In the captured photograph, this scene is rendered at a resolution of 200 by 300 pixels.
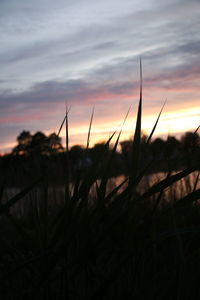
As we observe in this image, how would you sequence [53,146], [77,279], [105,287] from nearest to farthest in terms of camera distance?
[105,287], [77,279], [53,146]

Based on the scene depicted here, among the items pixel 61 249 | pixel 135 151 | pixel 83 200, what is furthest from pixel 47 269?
pixel 135 151

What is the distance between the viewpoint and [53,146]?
116cm

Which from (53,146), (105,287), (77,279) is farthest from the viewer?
(53,146)

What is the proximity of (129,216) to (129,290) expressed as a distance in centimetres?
16

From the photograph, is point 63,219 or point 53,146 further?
point 53,146

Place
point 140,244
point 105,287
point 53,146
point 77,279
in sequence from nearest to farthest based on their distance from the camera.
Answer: point 105,287 → point 140,244 → point 77,279 → point 53,146

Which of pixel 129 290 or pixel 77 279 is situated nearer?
pixel 129 290

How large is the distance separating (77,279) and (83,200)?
0.71ft

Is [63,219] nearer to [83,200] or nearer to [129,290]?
[83,200]

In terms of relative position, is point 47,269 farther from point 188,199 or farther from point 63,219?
point 188,199

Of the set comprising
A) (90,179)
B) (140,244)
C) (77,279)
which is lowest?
(77,279)

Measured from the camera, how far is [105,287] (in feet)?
2.60

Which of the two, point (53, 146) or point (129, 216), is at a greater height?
point (53, 146)

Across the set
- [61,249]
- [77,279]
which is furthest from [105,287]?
[77,279]
